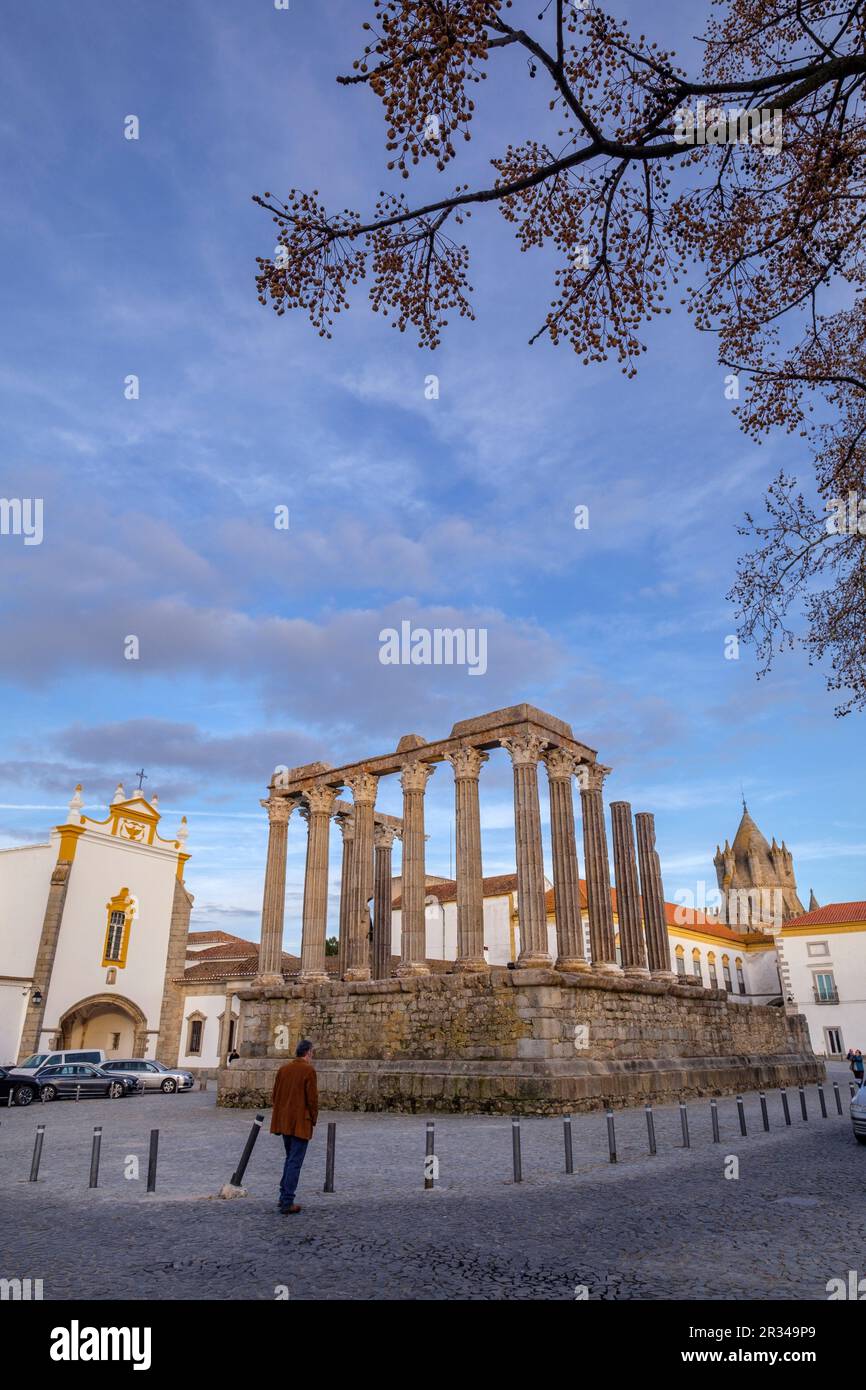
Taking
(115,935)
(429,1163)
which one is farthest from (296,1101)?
(115,935)

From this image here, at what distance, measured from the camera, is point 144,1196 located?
8.87 meters

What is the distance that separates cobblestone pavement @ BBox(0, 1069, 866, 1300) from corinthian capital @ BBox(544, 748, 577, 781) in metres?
10.0

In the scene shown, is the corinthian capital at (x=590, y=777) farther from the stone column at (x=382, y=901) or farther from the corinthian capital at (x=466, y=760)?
the stone column at (x=382, y=901)

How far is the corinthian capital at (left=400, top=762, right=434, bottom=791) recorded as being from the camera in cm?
2314

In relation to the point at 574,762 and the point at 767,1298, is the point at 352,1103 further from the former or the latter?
the point at 767,1298

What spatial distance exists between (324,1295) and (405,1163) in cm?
600

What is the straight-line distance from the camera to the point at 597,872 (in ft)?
73.0

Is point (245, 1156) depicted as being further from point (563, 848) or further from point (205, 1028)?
point (205, 1028)

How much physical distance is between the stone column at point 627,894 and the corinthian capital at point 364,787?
6.87m

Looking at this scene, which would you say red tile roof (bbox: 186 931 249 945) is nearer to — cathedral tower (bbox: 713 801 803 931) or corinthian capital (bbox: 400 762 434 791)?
corinthian capital (bbox: 400 762 434 791)

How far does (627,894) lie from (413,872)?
6006mm

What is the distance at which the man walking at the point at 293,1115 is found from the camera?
Result: 25.6 feet
